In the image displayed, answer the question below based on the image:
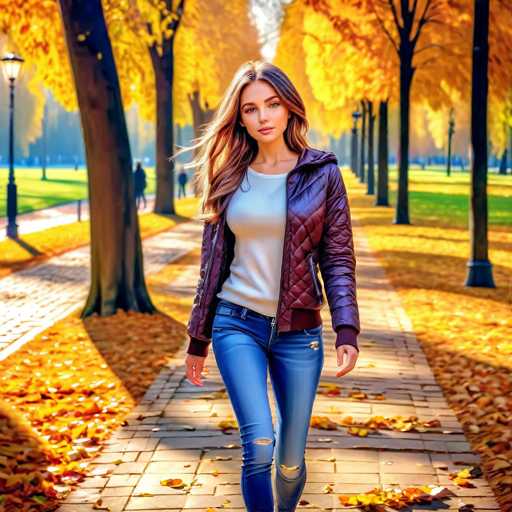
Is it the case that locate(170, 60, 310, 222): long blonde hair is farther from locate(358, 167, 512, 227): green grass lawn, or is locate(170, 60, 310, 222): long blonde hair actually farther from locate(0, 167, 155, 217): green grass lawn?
locate(0, 167, 155, 217): green grass lawn

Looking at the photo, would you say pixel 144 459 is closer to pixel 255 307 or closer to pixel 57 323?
pixel 255 307

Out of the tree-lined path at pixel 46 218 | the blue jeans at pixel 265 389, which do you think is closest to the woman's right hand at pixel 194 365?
the blue jeans at pixel 265 389

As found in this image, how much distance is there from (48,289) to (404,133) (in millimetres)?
14548

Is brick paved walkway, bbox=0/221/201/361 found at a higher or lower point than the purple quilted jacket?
lower

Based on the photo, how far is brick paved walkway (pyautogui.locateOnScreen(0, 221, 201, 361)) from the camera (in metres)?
11.4

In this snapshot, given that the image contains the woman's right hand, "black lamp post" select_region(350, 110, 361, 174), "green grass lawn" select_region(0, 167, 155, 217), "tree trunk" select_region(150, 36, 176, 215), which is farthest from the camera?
"black lamp post" select_region(350, 110, 361, 174)

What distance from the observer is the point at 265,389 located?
154 inches

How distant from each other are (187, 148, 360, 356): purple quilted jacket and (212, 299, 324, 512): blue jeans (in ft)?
0.25

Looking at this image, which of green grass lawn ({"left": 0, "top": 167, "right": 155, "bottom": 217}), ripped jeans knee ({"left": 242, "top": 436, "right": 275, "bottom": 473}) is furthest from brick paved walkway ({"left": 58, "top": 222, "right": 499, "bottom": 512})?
green grass lawn ({"left": 0, "top": 167, "right": 155, "bottom": 217})

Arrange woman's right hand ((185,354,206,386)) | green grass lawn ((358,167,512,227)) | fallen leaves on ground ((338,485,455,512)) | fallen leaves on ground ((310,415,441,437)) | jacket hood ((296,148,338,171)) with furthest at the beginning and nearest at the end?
green grass lawn ((358,167,512,227)), fallen leaves on ground ((310,415,441,437)), fallen leaves on ground ((338,485,455,512)), woman's right hand ((185,354,206,386)), jacket hood ((296,148,338,171))

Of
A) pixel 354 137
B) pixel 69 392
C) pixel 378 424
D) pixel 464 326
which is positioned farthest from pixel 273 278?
pixel 354 137

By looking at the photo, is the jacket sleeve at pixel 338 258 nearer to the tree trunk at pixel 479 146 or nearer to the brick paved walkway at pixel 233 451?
the brick paved walkway at pixel 233 451

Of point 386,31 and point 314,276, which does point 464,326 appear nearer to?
point 314,276

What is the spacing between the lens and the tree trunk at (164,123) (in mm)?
30141
